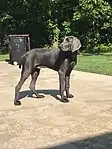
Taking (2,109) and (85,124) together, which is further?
(2,109)

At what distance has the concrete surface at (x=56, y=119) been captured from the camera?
5684mm

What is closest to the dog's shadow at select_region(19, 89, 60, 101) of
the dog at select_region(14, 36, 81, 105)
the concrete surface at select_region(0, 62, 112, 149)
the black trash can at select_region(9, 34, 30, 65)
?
the concrete surface at select_region(0, 62, 112, 149)

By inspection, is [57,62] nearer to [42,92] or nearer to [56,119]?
[56,119]

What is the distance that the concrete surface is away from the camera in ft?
18.6

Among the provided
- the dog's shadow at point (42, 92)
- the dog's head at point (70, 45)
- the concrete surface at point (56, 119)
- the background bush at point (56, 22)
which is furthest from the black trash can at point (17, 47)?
the dog's head at point (70, 45)

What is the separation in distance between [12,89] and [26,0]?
716 inches

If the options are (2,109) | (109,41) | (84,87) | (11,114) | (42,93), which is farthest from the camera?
(109,41)

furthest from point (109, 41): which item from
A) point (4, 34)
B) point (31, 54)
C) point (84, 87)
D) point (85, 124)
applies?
point (85, 124)

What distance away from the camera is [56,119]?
695 cm

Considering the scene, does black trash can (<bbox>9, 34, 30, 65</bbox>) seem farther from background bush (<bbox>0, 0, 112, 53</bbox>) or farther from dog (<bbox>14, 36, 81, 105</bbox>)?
dog (<bbox>14, 36, 81, 105</bbox>)

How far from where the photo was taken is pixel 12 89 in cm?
1052

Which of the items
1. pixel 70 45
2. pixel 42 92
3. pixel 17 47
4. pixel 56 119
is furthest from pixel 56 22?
pixel 56 119

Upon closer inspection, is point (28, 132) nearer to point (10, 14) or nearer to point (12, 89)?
point (12, 89)

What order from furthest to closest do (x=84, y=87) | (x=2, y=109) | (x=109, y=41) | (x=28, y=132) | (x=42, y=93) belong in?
(x=109, y=41) → (x=84, y=87) → (x=42, y=93) → (x=2, y=109) → (x=28, y=132)
